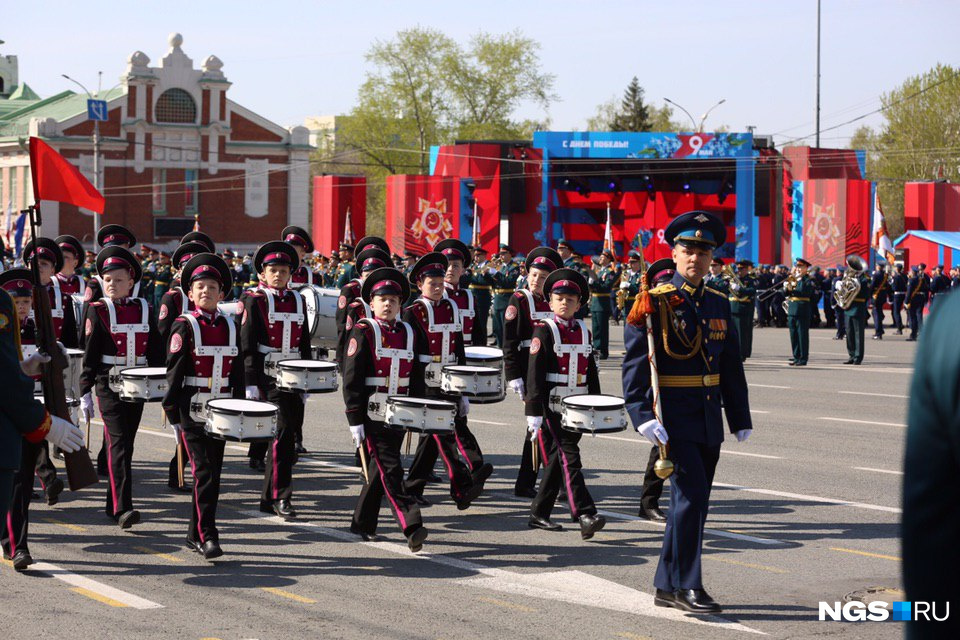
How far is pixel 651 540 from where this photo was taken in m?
9.65

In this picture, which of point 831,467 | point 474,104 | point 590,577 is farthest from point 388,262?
point 474,104

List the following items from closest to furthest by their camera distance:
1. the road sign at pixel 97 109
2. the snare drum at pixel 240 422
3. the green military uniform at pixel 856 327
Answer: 1. the snare drum at pixel 240 422
2. the green military uniform at pixel 856 327
3. the road sign at pixel 97 109

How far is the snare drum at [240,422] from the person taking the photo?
346 inches

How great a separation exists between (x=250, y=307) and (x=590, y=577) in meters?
4.65

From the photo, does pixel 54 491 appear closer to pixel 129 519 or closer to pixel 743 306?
pixel 129 519

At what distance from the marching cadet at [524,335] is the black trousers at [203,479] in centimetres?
263

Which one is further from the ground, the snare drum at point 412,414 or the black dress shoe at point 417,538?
the snare drum at point 412,414

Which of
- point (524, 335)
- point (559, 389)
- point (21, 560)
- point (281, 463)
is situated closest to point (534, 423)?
point (559, 389)

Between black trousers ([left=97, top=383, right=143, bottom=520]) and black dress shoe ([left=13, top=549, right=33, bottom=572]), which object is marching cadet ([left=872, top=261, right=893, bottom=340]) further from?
black dress shoe ([left=13, top=549, right=33, bottom=572])

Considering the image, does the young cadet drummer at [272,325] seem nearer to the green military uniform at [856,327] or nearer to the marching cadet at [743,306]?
the marching cadet at [743,306]

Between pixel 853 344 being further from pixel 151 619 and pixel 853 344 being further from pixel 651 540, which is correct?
pixel 151 619

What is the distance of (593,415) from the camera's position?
935cm

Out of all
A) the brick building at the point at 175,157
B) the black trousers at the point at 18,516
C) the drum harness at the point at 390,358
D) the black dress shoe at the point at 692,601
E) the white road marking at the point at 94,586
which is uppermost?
the brick building at the point at 175,157

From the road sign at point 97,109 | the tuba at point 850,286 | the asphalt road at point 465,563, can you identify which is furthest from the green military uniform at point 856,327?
the road sign at point 97,109
